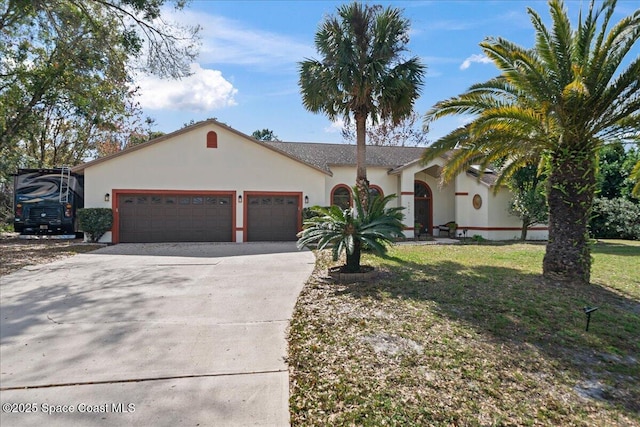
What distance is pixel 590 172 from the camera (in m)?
8.33

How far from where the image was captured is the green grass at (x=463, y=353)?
11.7ft

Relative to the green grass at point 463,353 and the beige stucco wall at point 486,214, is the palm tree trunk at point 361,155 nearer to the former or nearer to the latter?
the green grass at point 463,353

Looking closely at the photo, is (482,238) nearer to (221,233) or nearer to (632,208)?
(632,208)

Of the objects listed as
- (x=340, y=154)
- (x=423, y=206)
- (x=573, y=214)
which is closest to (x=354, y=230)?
(x=573, y=214)

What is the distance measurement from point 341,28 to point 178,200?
9.77 metres

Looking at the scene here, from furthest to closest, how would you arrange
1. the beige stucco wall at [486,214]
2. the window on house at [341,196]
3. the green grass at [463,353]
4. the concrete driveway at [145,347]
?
the window on house at [341,196] → the beige stucco wall at [486,214] → the green grass at [463,353] → the concrete driveway at [145,347]

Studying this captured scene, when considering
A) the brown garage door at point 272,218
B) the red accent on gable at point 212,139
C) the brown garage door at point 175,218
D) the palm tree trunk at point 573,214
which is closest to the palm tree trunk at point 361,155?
the brown garage door at point 272,218

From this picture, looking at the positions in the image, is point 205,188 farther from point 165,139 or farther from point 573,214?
point 573,214

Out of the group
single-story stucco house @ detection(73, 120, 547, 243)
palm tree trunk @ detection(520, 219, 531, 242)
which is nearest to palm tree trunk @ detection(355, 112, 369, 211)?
single-story stucco house @ detection(73, 120, 547, 243)

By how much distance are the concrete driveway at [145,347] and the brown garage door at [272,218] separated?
7.50 m

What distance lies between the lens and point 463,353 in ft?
15.3

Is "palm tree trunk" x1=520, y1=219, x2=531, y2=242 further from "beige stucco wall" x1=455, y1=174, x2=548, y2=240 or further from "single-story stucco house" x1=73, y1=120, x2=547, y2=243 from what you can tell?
"single-story stucco house" x1=73, y1=120, x2=547, y2=243

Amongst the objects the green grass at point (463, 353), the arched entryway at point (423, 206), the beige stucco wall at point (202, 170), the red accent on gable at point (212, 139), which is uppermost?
the red accent on gable at point (212, 139)

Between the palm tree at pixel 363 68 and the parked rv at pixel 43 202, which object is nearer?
the palm tree at pixel 363 68
